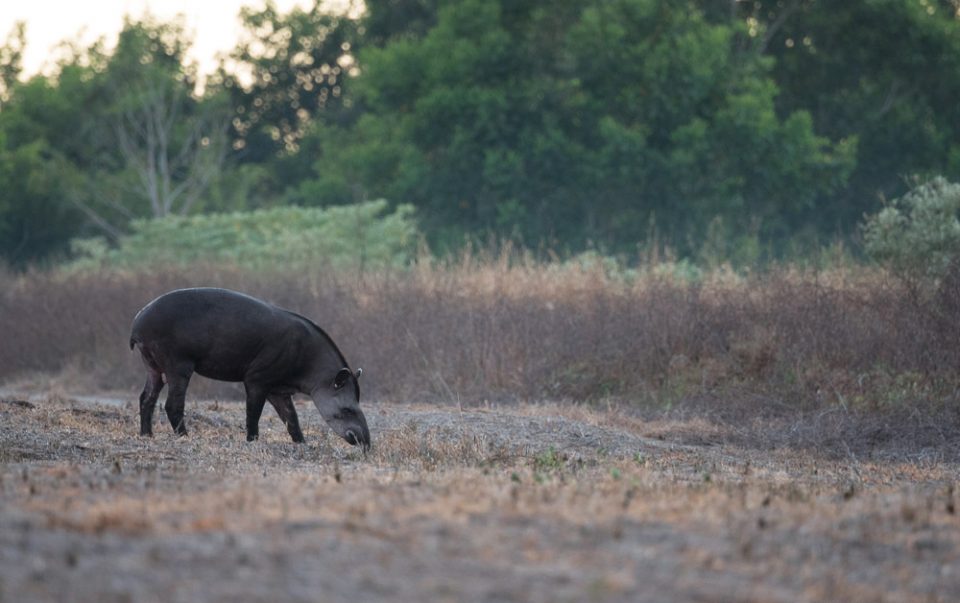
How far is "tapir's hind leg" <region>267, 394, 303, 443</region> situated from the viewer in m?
13.4

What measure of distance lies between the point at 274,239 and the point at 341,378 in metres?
24.7

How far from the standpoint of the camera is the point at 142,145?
2146 inches

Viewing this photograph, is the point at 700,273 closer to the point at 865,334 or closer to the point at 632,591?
the point at 865,334

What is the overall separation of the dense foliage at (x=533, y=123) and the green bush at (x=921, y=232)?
984 cm

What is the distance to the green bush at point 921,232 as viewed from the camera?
21.6m

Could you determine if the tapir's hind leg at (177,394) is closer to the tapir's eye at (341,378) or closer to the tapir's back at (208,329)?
the tapir's back at (208,329)

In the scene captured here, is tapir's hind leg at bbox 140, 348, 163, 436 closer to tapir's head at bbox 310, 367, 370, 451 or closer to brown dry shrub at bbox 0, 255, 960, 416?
tapir's head at bbox 310, 367, 370, 451

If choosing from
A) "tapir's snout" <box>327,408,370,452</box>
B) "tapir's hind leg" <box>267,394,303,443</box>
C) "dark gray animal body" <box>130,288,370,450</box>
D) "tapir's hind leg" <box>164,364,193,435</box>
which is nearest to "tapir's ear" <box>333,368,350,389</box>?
"dark gray animal body" <box>130,288,370,450</box>

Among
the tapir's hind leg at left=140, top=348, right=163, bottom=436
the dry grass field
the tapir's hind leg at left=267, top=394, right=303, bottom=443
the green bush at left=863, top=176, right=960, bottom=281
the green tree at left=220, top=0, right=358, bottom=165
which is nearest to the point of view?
the dry grass field

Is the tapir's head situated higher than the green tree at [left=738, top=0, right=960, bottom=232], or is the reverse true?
the green tree at [left=738, top=0, right=960, bottom=232]

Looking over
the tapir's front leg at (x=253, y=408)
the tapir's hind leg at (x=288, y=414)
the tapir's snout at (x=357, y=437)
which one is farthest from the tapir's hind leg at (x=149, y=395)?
the tapir's snout at (x=357, y=437)

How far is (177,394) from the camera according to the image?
1315 cm

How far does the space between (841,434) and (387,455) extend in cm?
588

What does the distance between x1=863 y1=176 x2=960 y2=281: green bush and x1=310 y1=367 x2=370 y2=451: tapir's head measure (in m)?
10.3
